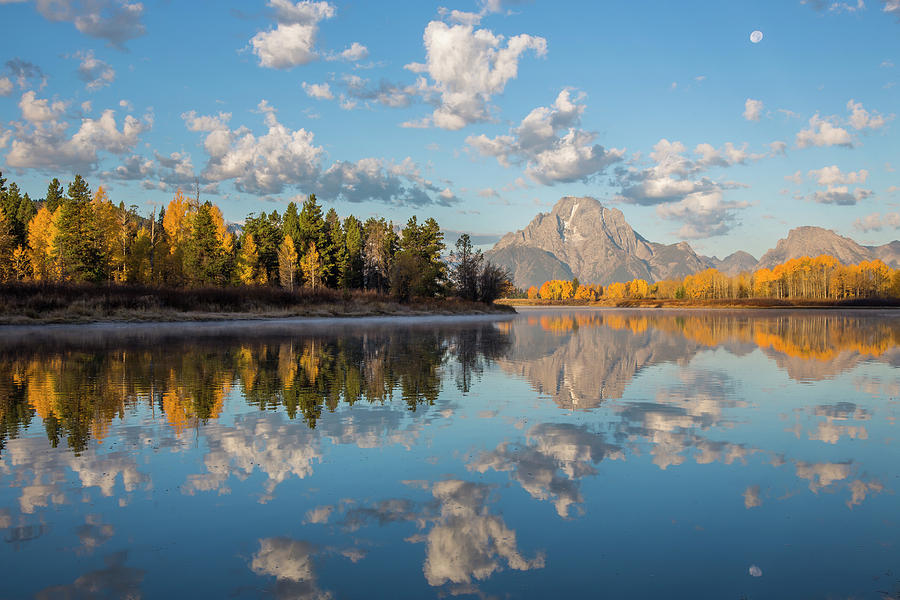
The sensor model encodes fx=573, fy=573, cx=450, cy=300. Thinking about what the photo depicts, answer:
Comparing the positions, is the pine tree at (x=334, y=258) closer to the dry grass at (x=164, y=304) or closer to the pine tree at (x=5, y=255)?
the dry grass at (x=164, y=304)

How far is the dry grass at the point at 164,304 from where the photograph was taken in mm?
36375

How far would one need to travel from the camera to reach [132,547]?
15.3 ft

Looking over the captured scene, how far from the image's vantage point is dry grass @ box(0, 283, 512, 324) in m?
36.4

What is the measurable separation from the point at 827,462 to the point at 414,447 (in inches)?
211

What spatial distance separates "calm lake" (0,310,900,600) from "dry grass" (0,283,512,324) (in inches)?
1085

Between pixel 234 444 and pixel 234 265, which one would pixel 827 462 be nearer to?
pixel 234 444

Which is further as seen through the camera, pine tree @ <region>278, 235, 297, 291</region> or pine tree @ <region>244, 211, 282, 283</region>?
pine tree @ <region>244, 211, 282, 283</region>

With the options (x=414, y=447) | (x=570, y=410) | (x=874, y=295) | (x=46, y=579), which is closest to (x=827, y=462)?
(x=570, y=410)

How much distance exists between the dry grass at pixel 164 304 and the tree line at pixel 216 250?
1042cm

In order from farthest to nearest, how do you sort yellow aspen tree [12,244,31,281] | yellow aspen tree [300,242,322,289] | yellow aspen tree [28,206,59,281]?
yellow aspen tree [300,242,322,289], yellow aspen tree [12,244,31,281], yellow aspen tree [28,206,59,281]

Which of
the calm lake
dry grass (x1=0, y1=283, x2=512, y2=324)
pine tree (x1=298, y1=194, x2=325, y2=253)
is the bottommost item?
the calm lake

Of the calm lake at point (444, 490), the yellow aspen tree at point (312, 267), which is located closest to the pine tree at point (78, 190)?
the yellow aspen tree at point (312, 267)

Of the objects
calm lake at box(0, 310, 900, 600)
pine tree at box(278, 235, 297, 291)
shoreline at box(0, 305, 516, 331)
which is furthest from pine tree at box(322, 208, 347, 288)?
calm lake at box(0, 310, 900, 600)

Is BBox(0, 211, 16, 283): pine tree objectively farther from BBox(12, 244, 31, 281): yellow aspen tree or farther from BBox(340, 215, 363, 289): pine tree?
BBox(340, 215, 363, 289): pine tree
